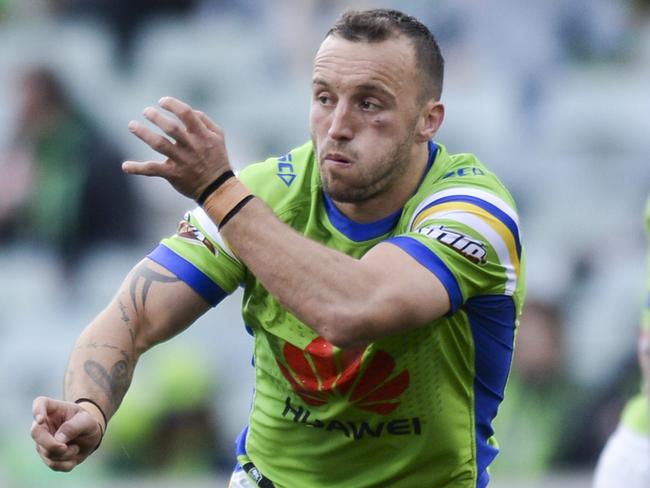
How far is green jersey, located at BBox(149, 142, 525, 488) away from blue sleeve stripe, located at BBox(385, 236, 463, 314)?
107 millimetres

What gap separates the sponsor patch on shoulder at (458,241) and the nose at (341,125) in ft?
1.24

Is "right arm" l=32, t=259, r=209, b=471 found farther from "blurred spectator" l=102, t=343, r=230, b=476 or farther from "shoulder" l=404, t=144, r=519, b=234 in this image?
"blurred spectator" l=102, t=343, r=230, b=476

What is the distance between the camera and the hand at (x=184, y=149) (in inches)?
148

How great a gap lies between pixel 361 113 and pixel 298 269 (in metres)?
0.66

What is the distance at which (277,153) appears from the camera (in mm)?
9680

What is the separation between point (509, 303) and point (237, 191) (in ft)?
3.50

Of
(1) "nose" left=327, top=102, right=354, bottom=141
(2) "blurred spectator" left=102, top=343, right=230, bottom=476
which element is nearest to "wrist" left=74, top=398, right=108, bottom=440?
(1) "nose" left=327, top=102, right=354, bottom=141

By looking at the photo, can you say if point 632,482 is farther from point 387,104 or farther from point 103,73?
point 103,73

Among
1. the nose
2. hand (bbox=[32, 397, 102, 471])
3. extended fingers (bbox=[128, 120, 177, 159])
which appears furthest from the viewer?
the nose

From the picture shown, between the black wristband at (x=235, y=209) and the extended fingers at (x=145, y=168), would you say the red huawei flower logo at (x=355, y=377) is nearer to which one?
the black wristband at (x=235, y=209)

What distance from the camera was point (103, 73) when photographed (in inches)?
379

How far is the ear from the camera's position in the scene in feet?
14.7

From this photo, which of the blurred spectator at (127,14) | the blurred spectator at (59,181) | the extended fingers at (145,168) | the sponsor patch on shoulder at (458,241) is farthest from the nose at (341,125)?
the blurred spectator at (127,14)

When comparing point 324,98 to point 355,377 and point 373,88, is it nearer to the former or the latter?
point 373,88
